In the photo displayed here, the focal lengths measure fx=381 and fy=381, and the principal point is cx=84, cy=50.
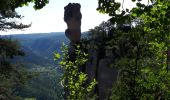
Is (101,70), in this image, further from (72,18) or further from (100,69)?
(72,18)

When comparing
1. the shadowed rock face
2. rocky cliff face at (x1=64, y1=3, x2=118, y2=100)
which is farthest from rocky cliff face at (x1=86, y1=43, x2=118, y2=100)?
the shadowed rock face

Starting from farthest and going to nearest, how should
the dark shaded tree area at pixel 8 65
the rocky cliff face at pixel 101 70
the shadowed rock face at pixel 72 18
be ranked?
1. the shadowed rock face at pixel 72 18
2. the rocky cliff face at pixel 101 70
3. the dark shaded tree area at pixel 8 65

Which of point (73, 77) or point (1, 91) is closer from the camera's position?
point (73, 77)

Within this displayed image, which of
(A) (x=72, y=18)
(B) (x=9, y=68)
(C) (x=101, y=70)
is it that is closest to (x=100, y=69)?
(C) (x=101, y=70)

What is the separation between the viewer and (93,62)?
182ft

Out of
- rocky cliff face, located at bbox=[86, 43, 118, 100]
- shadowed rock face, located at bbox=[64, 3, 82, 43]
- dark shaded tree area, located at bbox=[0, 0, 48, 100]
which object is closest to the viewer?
dark shaded tree area, located at bbox=[0, 0, 48, 100]

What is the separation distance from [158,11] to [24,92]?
187 metres

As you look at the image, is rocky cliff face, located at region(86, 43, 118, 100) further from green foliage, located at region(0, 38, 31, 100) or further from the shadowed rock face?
green foliage, located at region(0, 38, 31, 100)

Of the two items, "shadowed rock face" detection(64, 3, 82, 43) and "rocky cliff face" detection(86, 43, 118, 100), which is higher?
"shadowed rock face" detection(64, 3, 82, 43)

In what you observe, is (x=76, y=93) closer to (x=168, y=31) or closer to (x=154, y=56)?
(x=154, y=56)

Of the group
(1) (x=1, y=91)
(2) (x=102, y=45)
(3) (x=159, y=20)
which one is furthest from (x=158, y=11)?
(2) (x=102, y=45)

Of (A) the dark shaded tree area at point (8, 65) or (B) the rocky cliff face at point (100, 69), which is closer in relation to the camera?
(A) the dark shaded tree area at point (8, 65)

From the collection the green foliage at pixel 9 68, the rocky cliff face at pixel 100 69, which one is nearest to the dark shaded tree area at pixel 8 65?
the green foliage at pixel 9 68

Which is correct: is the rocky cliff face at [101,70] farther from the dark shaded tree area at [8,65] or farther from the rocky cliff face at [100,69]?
the dark shaded tree area at [8,65]
